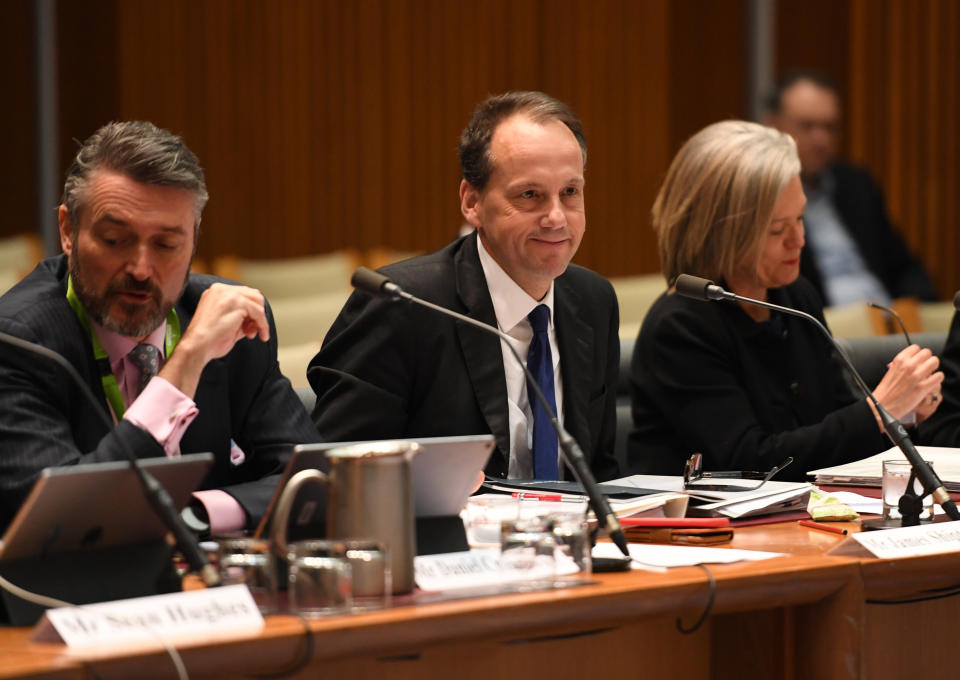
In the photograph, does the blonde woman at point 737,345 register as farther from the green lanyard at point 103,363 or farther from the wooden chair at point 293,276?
the wooden chair at point 293,276

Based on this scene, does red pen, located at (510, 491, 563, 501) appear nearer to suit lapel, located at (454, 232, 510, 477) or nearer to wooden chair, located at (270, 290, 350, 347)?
suit lapel, located at (454, 232, 510, 477)

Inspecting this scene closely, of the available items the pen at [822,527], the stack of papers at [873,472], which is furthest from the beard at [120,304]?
the stack of papers at [873,472]

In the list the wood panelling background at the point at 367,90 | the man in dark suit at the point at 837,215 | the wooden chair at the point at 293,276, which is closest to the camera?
the man in dark suit at the point at 837,215

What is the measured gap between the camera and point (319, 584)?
1582mm

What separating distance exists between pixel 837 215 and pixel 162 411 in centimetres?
459

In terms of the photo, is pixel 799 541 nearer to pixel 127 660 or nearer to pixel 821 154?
pixel 127 660

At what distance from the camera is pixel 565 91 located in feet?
24.5

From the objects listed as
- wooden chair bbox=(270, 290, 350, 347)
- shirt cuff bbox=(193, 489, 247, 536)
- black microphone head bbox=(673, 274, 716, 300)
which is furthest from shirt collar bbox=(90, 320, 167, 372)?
wooden chair bbox=(270, 290, 350, 347)

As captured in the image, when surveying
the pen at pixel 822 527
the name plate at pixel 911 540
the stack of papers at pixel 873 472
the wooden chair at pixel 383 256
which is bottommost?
the wooden chair at pixel 383 256

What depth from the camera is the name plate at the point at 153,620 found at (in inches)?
56.6

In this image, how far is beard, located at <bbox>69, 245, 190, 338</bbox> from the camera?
2.18 m

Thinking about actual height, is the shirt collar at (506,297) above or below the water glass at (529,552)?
above

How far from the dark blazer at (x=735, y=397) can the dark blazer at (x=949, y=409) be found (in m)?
0.19

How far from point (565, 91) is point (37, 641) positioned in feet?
20.7
